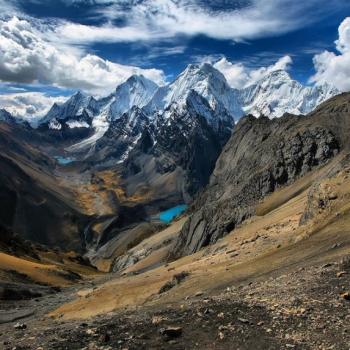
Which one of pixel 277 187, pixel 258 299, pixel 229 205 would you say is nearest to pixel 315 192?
pixel 258 299

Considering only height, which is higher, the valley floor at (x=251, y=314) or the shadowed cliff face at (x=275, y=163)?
the shadowed cliff face at (x=275, y=163)

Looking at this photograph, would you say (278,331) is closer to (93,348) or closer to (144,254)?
(93,348)

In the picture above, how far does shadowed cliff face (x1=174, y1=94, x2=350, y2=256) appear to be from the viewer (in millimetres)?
103500

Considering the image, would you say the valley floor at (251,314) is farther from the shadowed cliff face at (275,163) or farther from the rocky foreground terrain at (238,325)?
the shadowed cliff face at (275,163)

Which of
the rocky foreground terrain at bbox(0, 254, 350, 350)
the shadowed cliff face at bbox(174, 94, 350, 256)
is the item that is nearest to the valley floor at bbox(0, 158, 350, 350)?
the rocky foreground terrain at bbox(0, 254, 350, 350)

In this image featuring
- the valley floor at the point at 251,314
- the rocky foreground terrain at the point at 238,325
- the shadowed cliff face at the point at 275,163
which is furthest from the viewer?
the shadowed cliff face at the point at 275,163

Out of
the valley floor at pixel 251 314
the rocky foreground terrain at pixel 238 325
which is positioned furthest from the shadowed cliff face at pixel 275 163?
the rocky foreground terrain at pixel 238 325

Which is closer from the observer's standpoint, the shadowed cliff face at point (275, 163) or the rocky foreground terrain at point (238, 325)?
the rocky foreground terrain at point (238, 325)

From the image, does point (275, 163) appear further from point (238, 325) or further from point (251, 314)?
point (238, 325)

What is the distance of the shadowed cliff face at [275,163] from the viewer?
104 meters

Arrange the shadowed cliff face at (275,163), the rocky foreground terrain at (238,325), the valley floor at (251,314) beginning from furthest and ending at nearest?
the shadowed cliff face at (275,163) < the valley floor at (251,314) < the rocky foreground terrain at (238,325)

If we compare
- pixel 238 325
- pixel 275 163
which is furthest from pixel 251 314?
pixel 275 163

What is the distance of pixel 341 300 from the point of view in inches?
908

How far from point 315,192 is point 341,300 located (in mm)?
24060
